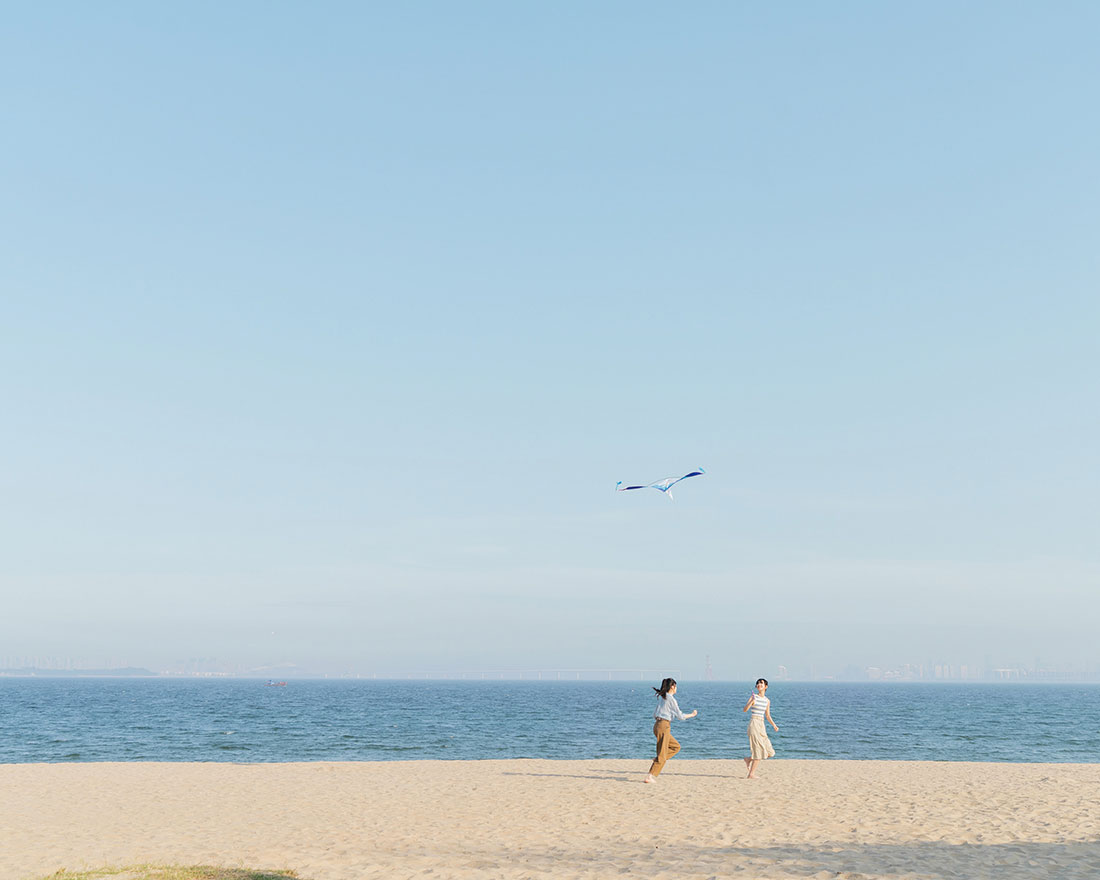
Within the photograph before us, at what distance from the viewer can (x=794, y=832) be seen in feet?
46.2

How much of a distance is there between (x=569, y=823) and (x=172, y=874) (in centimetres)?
663

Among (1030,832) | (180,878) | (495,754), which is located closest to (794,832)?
(1030,832)

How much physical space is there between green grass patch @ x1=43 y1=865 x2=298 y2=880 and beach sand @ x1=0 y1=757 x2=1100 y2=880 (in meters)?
0.52

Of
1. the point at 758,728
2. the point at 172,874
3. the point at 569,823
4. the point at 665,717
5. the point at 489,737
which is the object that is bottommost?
the point at 489,737

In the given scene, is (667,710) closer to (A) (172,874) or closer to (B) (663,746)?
(B) (663,746)

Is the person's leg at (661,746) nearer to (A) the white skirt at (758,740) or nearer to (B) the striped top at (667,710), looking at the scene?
(B) the striped top at (667,710)

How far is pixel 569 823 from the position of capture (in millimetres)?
15383

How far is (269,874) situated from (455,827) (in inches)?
181

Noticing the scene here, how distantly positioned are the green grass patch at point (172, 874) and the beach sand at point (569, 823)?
0.52 meters

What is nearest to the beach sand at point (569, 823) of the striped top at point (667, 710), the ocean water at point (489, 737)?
the striped top at point (667, 710)

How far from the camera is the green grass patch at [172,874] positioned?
10.9 m

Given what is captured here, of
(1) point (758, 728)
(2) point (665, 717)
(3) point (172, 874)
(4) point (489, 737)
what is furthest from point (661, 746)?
(4) point (489, 737)

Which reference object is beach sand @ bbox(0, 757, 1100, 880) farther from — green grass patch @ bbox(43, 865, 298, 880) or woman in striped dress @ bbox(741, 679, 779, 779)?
woman in striped dress @ bbox(741, 679, 779, 779)

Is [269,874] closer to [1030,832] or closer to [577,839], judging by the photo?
[577,839]
